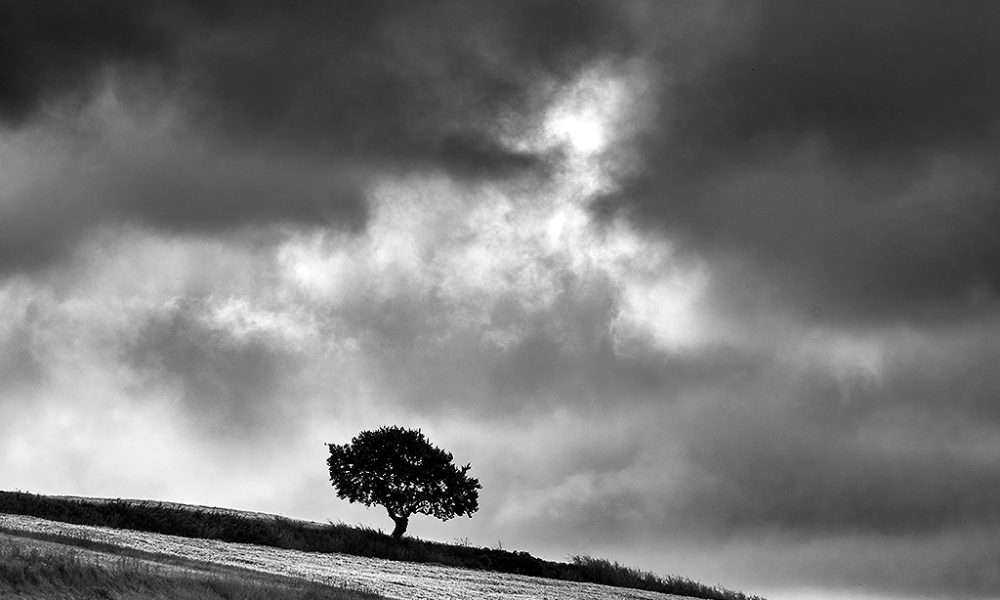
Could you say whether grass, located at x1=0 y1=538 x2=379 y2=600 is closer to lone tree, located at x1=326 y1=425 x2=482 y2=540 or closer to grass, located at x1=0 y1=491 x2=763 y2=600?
grass, located at x1=0 y1=491 x2=763 y2=600

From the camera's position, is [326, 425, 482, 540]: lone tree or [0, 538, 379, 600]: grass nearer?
[0, 538, 379, 600]: grass

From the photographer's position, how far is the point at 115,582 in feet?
78.9

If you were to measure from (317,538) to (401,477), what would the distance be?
34.8 ft

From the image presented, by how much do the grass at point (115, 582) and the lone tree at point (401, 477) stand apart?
1407 inches

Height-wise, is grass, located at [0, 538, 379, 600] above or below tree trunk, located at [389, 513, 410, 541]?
below

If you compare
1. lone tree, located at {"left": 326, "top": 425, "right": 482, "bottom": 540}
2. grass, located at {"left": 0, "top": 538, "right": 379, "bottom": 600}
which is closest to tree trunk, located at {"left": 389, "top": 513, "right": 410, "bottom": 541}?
lone tree, located at {"left": 326, "top": 425, "right": 482, "bottom": 540}

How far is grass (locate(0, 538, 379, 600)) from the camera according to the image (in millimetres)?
22562

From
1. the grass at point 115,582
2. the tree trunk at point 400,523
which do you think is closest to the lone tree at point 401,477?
the tree trunk at point 400,523

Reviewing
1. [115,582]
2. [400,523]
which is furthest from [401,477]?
[115,582]

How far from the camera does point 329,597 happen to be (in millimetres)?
29234

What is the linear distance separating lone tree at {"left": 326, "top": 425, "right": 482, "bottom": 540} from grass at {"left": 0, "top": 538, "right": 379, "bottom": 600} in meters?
35.7

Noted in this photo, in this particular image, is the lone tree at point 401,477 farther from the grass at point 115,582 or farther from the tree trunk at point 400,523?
the grass at point 115,582

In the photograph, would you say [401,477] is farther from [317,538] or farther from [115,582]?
[115,582]

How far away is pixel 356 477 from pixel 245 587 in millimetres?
39318
